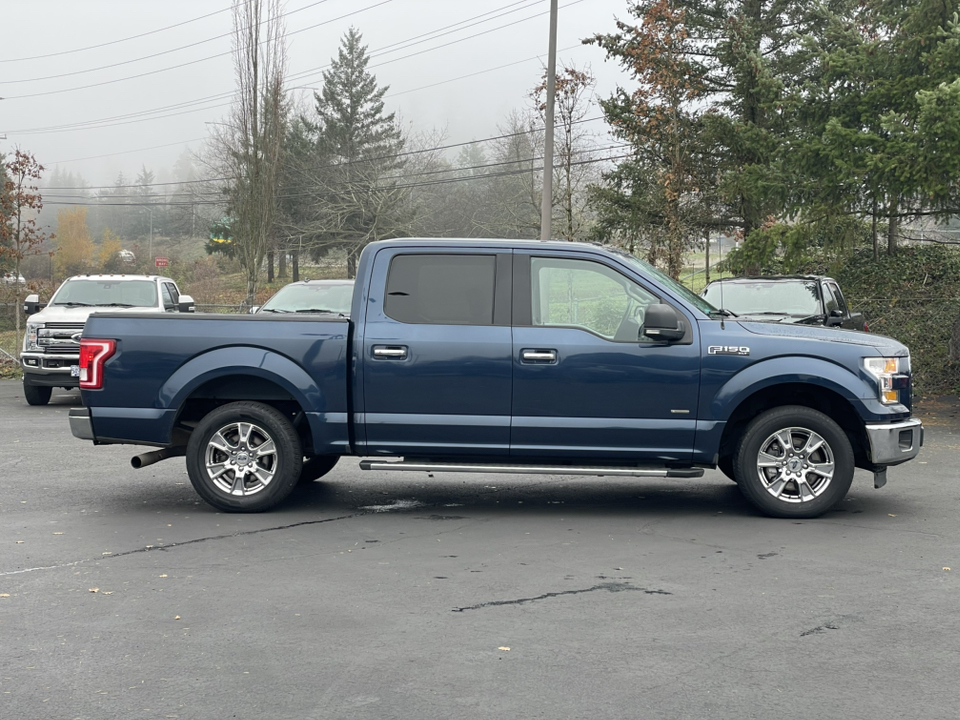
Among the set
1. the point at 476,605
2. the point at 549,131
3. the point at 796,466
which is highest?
the point at 549,131

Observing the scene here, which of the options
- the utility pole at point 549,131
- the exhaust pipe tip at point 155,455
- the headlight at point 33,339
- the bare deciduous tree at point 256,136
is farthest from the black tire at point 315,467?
the bare deciduous tree at point 256,136

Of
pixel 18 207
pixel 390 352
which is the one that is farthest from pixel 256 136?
pixel 390 352

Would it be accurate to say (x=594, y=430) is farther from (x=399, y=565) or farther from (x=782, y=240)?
(x=782, y=240)

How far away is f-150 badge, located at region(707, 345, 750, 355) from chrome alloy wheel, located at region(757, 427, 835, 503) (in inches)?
26.1

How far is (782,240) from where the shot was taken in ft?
61.8

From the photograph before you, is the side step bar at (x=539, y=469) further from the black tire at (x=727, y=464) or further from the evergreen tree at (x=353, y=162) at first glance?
the evergreen tree at (x=353, y=162)

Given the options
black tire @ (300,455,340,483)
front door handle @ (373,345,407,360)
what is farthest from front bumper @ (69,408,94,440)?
front door handle @ (373,345,407,360)

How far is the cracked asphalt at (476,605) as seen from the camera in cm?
436

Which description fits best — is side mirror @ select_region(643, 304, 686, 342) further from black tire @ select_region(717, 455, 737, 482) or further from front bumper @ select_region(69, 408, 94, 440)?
front bumper @ select_region(69, 408, 94, 440)

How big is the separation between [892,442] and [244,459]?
481cm

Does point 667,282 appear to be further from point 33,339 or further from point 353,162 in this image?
point 353,162

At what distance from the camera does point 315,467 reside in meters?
9.70

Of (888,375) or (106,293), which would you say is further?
(106,293)

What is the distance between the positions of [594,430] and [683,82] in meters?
18.3
